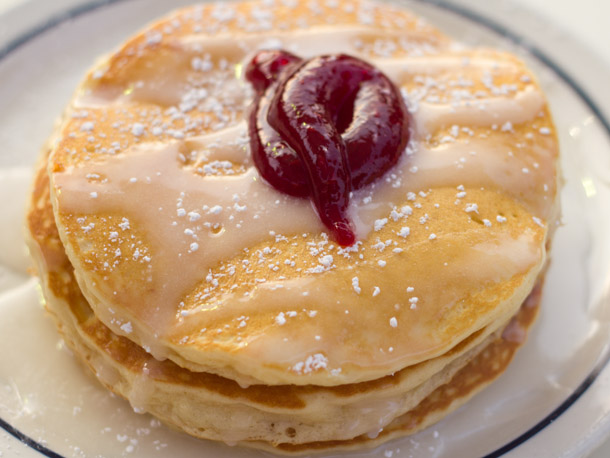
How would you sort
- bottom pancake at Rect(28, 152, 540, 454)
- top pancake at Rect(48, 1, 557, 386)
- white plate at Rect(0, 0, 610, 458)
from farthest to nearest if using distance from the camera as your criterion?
white plate at Rect(0, 0, 610, 458)
bottom pancake at Rect(28, 152, 540, 454)
top pancake at Rect(48, 1, 557, 386)

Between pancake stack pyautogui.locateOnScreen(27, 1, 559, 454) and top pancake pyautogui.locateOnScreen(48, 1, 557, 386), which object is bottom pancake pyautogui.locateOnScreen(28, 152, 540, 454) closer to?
pancake stack pyautogui.locateOnScreen(27, 1, 559, 454)

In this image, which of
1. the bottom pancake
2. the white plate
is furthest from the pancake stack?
the white plate

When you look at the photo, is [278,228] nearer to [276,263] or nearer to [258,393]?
[276,263]

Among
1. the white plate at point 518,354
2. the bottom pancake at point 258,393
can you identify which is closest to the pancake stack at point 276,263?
the bottom pancake at point 258,393

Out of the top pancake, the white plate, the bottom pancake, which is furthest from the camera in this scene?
the white plate

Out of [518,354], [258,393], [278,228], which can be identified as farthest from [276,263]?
[518,354]

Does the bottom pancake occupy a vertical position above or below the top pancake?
below
